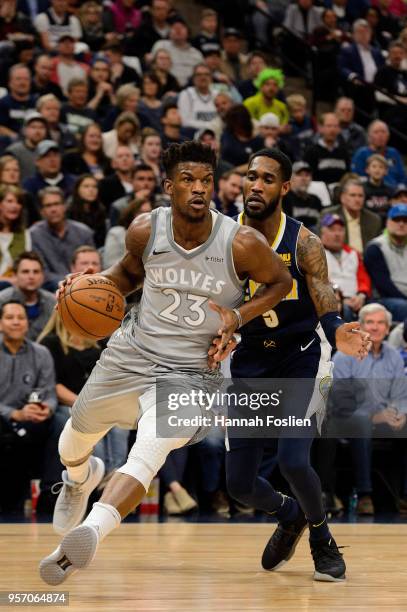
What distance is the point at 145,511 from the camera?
8.27m

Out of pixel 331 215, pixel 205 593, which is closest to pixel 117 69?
pixel 331 215

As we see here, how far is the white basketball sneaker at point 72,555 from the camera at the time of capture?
4.19 metres

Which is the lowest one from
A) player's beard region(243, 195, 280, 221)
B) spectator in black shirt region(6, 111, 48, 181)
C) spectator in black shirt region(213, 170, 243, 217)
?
spectator in black shirt region(6, 111, 48, 181)

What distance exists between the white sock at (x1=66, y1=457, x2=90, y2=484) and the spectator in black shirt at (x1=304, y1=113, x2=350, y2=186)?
7.06m

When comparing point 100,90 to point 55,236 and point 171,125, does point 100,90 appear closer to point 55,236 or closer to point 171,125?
point 171,125

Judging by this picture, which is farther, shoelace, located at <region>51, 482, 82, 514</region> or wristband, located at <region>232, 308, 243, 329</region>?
shoelace, located at <region>51, 482, 82, 514</region>

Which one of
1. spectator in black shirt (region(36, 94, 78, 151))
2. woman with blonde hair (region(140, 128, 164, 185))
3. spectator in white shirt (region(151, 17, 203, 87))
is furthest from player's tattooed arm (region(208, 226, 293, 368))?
spectator in white shirt (region(151, 17, 203, 87))

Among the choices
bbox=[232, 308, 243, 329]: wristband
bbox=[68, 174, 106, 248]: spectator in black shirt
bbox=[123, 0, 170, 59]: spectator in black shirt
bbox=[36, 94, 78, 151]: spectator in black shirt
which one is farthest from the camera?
bbox=[123, 0, 170, 59]: spectator in black shirt

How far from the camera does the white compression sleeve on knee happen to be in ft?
16.7

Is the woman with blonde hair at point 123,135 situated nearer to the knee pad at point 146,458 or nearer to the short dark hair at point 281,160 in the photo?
the short dark hair at point 281,160

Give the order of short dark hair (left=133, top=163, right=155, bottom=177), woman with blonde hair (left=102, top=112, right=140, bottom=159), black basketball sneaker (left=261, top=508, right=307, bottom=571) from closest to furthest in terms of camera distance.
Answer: black basketball sneaker (left=261, top=508, right=307, bottom=571) < short dark hair (left=133, top=163, right=155, bottom=177) < woman with blonde hair (left=102, top=112, right=140, bottom=159)

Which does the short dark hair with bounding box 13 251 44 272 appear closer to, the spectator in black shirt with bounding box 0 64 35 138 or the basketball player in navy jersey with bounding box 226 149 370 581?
the spectator in black shirt with bounding box 0 64 35 138

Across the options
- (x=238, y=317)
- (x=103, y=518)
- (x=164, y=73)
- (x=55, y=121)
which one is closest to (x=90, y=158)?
(x=55, y=121)

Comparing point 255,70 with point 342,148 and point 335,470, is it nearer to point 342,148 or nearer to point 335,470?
point 342,148
